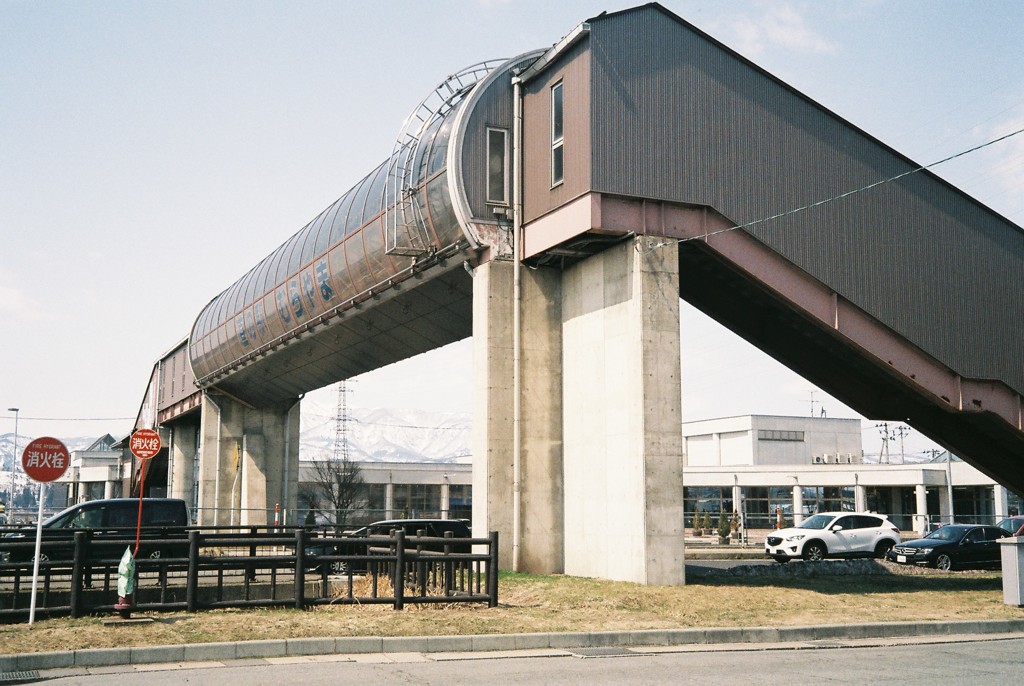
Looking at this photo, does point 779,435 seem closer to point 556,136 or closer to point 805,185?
point 805,185

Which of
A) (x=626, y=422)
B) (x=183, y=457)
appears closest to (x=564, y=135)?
(x=626, y=422)

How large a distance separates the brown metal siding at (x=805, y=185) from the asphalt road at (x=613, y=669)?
1144 centimetres

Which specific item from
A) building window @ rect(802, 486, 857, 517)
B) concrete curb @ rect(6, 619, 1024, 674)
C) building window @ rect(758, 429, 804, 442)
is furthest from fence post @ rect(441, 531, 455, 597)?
building window @ rect(758, 429, 804, 442)

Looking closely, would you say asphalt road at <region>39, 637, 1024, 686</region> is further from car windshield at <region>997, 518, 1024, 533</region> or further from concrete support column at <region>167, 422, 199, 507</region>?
concrete support column at <region>167, 422, 199, 507</region>

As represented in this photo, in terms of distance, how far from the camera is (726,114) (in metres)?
23.2

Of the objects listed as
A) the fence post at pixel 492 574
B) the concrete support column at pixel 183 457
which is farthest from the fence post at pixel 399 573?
the concrete support column at pixel 183 457

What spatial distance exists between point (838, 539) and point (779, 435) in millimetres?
56017

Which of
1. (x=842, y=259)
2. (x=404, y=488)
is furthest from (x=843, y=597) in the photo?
(x=404, y=488)

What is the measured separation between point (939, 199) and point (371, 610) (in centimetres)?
1847

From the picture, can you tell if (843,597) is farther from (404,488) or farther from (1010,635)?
(404,488)

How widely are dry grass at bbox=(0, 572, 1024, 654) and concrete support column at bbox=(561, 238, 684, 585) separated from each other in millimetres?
1135

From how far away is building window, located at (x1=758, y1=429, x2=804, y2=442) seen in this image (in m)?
85.9

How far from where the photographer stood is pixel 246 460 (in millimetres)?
49625

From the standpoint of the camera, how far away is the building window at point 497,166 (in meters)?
25.4
